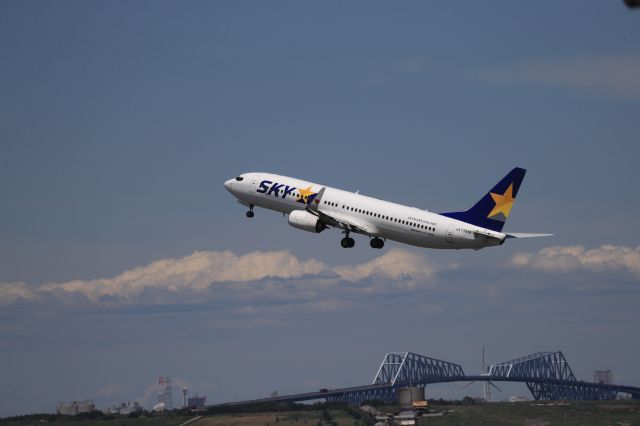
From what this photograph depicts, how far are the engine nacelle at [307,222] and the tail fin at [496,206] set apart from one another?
13.1 meters

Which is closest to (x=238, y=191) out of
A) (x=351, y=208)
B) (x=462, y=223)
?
(x=351, y=208)

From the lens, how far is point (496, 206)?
98188 mm

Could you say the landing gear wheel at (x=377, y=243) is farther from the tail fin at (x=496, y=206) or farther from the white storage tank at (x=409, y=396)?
the white storage tank at (x=409, y=396)

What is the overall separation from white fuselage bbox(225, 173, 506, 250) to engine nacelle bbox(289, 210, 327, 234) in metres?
1.32

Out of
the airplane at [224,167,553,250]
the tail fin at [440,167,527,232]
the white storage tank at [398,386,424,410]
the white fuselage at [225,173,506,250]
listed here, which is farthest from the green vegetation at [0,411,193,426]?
the tail fin at [440,167,527,232]

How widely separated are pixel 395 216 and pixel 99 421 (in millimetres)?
98298

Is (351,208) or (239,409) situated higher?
(351,208)

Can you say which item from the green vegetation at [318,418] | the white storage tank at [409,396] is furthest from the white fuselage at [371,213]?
the white storage tank at [409,396]

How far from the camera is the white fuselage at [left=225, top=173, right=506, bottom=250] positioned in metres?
95.8

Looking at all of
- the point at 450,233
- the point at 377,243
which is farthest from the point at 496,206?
the point at 377,243

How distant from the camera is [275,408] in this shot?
631 ft

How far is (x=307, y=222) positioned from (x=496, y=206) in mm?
19047

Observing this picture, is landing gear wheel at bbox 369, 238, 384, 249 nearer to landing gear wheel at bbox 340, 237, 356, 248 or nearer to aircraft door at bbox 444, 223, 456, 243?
landing gear wheel at bbox 340, 237, 356, 248

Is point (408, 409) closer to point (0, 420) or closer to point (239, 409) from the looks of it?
point (239, 409)
